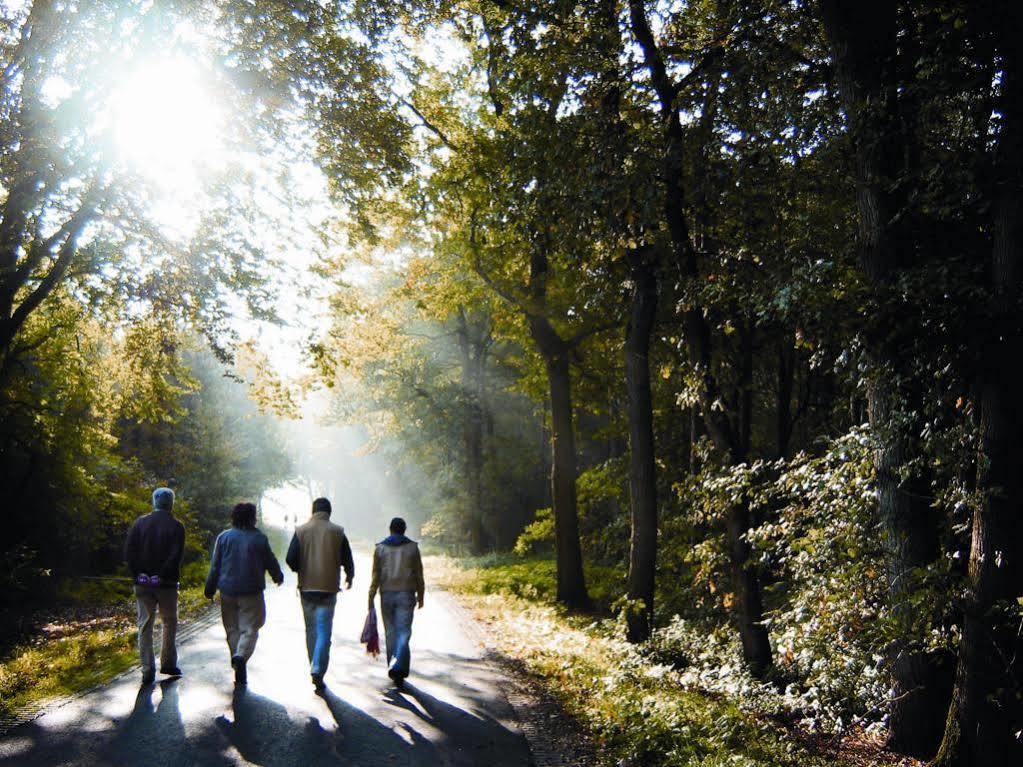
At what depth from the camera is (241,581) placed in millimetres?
8336

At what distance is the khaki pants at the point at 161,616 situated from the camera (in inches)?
325

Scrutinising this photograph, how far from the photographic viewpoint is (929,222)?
6.55m

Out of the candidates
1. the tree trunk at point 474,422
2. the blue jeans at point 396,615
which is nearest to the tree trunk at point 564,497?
the blue jeans at point 396,615

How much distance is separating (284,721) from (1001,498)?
6.19 metres

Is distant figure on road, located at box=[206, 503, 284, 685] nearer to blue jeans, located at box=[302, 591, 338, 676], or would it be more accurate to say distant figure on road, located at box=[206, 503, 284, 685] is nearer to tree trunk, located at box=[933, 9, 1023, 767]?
blue jeans, located at box=[302, 591, 338, 676]

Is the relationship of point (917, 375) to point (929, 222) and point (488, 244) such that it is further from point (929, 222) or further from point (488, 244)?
point (488, 244)

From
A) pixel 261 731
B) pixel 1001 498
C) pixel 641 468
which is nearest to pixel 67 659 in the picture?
pixel 261 731

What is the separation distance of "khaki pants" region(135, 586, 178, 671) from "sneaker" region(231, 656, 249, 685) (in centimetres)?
83

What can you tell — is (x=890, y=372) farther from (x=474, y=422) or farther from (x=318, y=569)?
(x=474, y=422)

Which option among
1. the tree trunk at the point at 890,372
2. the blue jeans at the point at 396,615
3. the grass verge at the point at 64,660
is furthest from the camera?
the blue jeans at the point at 396,615

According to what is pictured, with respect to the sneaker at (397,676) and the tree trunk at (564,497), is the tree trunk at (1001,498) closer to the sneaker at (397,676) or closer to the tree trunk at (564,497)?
the sneaker at (397,676)

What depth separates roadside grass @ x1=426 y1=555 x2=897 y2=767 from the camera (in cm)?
606

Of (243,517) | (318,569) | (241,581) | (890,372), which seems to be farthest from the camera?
(243,517)

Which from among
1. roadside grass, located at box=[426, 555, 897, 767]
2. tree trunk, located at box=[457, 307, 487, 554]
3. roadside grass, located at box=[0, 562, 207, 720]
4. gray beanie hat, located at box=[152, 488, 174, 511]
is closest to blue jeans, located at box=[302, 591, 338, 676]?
gray beanie hat, located at box=[152, 488, 174, 511]
